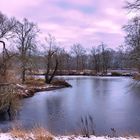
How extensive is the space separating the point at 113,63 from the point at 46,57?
61134 mm

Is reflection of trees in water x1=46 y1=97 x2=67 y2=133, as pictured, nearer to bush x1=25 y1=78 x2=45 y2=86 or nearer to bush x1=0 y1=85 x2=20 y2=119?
bush x1=0 y1=85 x2=20 y2=119

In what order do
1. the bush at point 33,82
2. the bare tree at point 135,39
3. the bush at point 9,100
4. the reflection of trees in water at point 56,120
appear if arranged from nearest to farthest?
1. the bare tree at point 135,39
2. the reflection of trees in water at point 56,120
3. the bush at point 9,100
4. the bush at point 33,82

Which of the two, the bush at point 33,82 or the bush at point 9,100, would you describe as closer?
the bush at point 9,100

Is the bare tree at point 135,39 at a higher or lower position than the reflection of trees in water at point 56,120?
higher

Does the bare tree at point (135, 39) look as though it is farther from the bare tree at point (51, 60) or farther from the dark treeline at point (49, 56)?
the bare tree at point (51, 60)

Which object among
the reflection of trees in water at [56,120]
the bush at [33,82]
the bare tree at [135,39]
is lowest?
the reflection of trees in water at [56,120]

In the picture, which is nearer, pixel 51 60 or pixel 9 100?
pixel 9 100

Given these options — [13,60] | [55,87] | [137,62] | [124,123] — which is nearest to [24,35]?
[55,87]

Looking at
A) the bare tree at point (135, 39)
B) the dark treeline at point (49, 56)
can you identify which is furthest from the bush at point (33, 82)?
the bare tree at point (135, 39)

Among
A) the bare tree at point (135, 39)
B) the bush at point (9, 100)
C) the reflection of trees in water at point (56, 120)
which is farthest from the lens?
the bush at point (9, 100)

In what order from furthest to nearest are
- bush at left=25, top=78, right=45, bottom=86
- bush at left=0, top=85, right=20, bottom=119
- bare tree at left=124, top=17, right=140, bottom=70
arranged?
bush at left=25, top=78, right=45, bottom=86 < bush at left=0, top=85, right=20, bottom=119 < bare tree at left=124, top=17, right=140, bottom=70

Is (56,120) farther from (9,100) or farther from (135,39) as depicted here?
(135,39)

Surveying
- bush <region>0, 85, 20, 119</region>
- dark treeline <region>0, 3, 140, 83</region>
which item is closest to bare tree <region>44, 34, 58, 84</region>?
dark treeline <region>0, 3, 140, 83</region>

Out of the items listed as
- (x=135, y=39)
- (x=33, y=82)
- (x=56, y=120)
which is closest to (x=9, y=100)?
(x=56, y=120)
